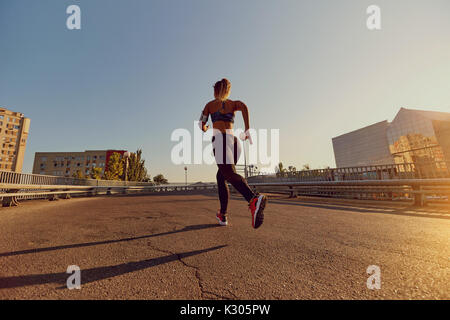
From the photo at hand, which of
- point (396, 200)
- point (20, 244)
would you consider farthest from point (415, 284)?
point (396, 200)

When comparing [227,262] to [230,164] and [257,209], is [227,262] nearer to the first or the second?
[257,209]

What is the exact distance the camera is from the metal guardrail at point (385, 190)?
566 cm

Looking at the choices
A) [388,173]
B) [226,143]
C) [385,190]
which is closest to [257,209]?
[226,143]

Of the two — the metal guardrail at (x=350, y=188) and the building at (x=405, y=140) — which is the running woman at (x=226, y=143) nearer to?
the metal guardrail at (x=350, y=188)

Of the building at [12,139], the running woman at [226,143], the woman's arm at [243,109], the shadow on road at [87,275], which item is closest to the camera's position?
the shadow on road at [87,275]

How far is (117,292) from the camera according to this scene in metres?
1.28

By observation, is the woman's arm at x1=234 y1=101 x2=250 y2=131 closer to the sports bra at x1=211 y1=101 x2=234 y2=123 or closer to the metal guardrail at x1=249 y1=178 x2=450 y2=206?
the sports bra at x1=211 y1=101 x2=234 y2=123

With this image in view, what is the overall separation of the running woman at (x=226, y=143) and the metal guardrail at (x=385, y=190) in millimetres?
6047

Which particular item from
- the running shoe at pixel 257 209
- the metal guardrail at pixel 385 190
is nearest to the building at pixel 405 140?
the metal guardrail at pixel 385 190

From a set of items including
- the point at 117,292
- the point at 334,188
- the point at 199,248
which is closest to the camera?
the point at 117,292

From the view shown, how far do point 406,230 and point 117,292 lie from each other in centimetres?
395

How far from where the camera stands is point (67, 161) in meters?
91.4

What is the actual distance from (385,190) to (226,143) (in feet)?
25.2
